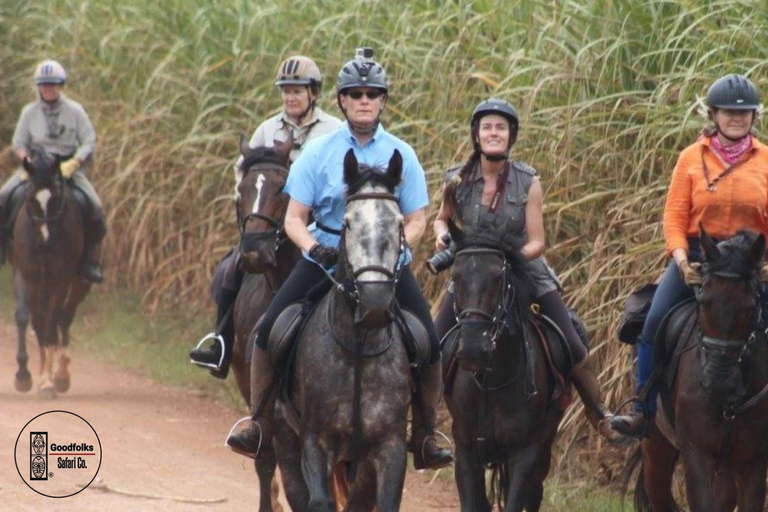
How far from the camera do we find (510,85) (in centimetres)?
1215

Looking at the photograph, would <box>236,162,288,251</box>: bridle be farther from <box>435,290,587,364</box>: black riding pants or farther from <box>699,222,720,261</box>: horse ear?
<box>699,222,720,261</box>: horse ear

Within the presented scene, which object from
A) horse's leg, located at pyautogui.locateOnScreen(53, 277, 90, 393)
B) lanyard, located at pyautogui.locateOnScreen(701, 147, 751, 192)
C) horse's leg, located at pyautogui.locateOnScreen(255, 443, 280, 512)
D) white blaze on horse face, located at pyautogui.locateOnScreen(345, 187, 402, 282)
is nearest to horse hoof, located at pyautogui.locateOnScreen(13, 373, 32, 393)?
horse's leg, located at pyautogui.locateOnScreen(53, 277, 90, 393)

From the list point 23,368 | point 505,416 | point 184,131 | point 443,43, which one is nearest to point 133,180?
point 184,131

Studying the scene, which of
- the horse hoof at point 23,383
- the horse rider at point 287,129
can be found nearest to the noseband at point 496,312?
the horse rider at point 287,129

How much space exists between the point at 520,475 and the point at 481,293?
3.69 ft

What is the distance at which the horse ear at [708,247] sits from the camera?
790cm

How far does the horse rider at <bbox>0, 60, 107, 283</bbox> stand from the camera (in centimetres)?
1577

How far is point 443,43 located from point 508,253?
5.05 metres

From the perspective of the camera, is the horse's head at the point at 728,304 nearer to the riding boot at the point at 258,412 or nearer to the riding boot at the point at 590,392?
the riding boot at the point at 590,392

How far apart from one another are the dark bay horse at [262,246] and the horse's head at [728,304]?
2872 millimetres

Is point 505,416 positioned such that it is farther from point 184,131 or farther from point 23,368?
point 184,131

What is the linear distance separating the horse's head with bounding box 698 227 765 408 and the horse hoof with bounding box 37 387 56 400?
8242 millimetres

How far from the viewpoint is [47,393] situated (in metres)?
14.8

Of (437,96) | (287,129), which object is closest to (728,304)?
(287,129)
